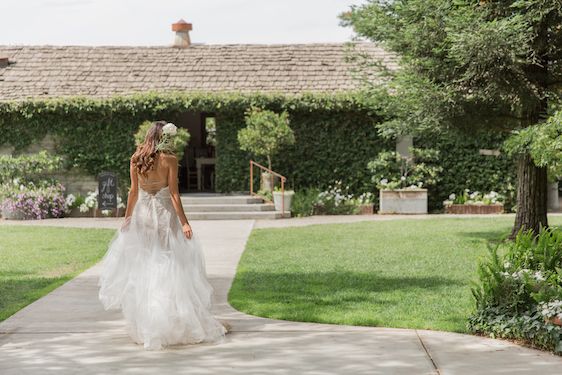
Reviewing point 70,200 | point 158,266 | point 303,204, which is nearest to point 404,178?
point 303,204

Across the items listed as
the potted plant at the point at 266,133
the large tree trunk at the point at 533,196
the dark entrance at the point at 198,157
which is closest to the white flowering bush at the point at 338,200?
the potted plant at the point at 266,133

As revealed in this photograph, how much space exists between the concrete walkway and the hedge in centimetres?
1413

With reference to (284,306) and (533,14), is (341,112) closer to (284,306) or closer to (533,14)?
(533,14)

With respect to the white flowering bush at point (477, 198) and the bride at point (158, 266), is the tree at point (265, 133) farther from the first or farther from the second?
the bride at point (158, 266)

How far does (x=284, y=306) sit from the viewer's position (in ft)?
29.7

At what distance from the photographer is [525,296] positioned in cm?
759

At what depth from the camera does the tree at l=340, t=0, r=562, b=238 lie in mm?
12344

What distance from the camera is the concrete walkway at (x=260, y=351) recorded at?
642 centimetres

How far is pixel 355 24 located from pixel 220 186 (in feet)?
30.1

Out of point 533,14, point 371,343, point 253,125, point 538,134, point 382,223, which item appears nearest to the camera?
point 371,343

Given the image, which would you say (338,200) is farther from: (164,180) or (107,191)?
(164,180)

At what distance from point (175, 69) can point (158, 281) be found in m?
17.9

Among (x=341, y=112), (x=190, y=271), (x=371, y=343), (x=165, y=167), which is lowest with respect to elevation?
(x=371, y=343)

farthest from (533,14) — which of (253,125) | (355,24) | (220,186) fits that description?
(220,186)
